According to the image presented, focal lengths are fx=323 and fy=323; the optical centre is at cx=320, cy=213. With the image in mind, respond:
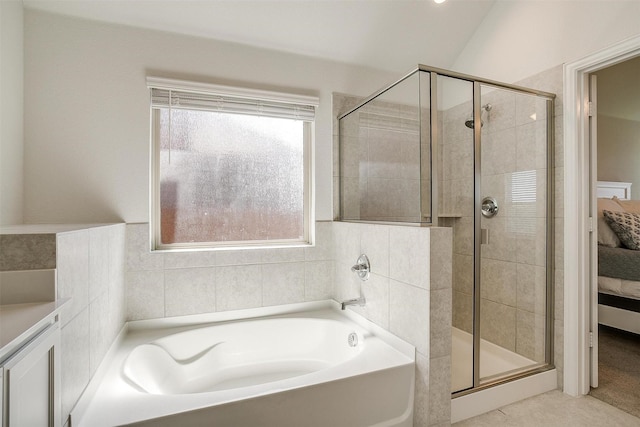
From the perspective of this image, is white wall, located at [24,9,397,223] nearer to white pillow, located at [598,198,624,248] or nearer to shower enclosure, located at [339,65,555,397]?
shower enclosure, located at [339,65,555,397]

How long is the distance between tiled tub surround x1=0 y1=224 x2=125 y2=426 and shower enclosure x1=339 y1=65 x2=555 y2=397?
1.54 m

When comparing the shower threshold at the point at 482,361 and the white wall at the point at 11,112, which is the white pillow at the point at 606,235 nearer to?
the shower threshold at the point at 482,361

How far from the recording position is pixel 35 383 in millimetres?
827

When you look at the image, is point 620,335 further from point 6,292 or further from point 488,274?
point 6,292

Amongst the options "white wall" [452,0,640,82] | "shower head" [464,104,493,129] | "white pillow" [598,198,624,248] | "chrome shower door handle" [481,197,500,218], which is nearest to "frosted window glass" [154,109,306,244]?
"shower head" [464,104,493,129]

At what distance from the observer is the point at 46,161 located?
6.26 ft

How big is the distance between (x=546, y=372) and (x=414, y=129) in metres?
1.75

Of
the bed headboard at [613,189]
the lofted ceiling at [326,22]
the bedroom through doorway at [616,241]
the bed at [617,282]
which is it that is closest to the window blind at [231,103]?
the lofted ceiling at [326,22]

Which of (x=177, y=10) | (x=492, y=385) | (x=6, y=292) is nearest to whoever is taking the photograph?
(x=6, y=292)

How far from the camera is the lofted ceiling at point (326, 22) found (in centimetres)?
200

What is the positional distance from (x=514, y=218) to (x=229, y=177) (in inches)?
77.6

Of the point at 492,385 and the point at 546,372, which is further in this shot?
the point at 546,372

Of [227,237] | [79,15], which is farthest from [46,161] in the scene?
[227,237]

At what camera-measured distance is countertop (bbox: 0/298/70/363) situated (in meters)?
0.70
